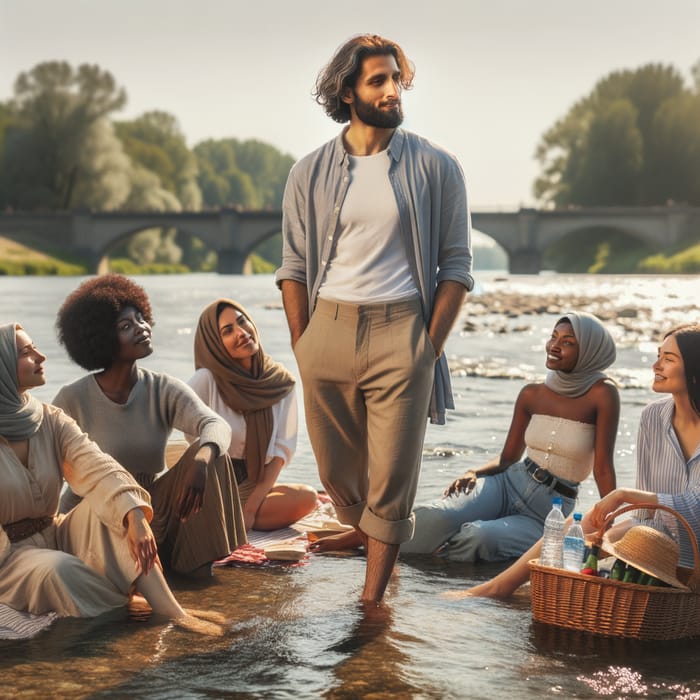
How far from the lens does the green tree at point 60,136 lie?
52594 mm

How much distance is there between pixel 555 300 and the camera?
2878cm

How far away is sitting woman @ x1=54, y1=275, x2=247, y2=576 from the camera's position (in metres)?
4.08

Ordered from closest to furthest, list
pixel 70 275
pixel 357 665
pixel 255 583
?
pixel 357 665 → pixel 255 583 → pixel 70 275

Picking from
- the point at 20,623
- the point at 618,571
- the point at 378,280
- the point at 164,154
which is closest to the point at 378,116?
the point at 378,280

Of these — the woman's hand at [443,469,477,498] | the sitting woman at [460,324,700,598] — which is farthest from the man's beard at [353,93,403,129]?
the woman's hand at [443,469,477,498]

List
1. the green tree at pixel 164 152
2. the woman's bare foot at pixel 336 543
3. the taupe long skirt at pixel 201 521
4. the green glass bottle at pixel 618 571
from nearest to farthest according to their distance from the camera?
the green glass bottle at pixel 618 571 → the taupe long skirt at pixel 201 521 → the woman's bare foot at pixel 336 543 → the green tree at pixel 164 152

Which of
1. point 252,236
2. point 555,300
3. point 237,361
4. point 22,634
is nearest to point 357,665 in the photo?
point 22,634

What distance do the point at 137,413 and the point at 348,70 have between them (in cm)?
131

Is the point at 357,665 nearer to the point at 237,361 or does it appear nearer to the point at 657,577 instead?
the point at 657,577

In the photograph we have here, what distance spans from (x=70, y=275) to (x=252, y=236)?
10.0 m

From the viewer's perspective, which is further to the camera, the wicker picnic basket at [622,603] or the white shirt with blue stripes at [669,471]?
the white shirt with blue stripes at [669,471]

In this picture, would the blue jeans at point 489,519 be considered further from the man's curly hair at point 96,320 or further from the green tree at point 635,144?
the green tree at point 635,144

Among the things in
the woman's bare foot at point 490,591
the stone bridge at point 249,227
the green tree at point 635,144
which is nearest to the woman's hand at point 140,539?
the woman's bare foot at point 490,591

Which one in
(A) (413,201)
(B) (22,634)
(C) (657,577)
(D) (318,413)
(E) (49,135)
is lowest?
(B) (22,634)
